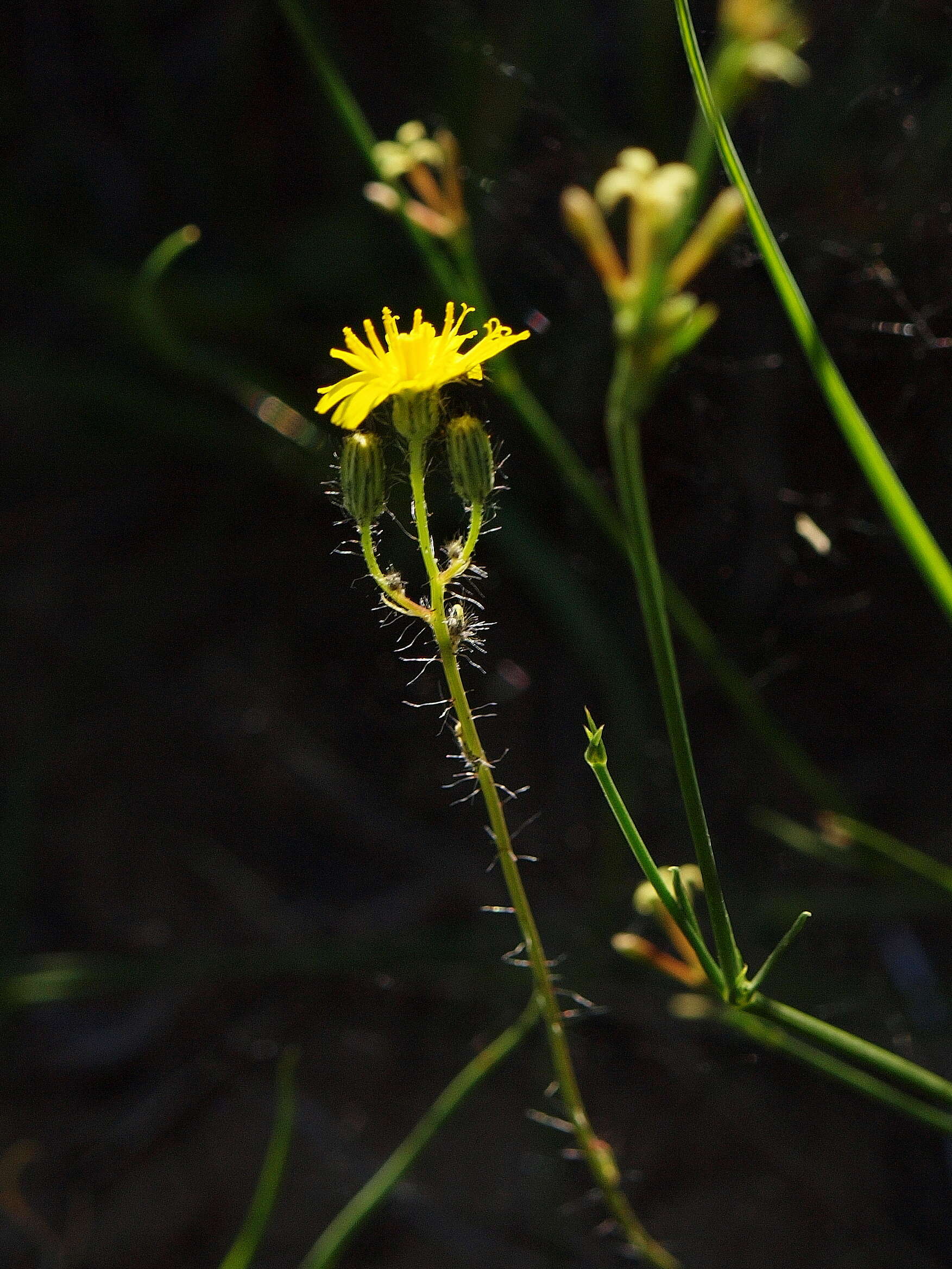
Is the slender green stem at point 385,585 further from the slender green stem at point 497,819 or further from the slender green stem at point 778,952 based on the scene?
the slender green stem at point 778,952

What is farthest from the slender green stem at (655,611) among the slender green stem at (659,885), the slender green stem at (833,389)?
the slender green stem at (833,389)

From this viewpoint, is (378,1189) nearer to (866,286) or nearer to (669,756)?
(669,756)

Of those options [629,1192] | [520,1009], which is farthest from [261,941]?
[629,1192]

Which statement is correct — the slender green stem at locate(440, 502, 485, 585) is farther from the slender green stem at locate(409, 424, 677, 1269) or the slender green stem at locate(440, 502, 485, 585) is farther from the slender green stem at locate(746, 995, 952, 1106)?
the slender green stem at locate(746, 995, 952, 1106)

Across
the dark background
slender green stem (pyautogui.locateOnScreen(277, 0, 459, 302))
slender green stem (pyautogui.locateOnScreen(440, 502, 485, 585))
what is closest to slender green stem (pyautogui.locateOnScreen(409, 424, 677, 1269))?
slender green stem (pyautogui.locateOnScreen(440, 502, 485, 585))

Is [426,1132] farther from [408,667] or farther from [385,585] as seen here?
[408,667]
